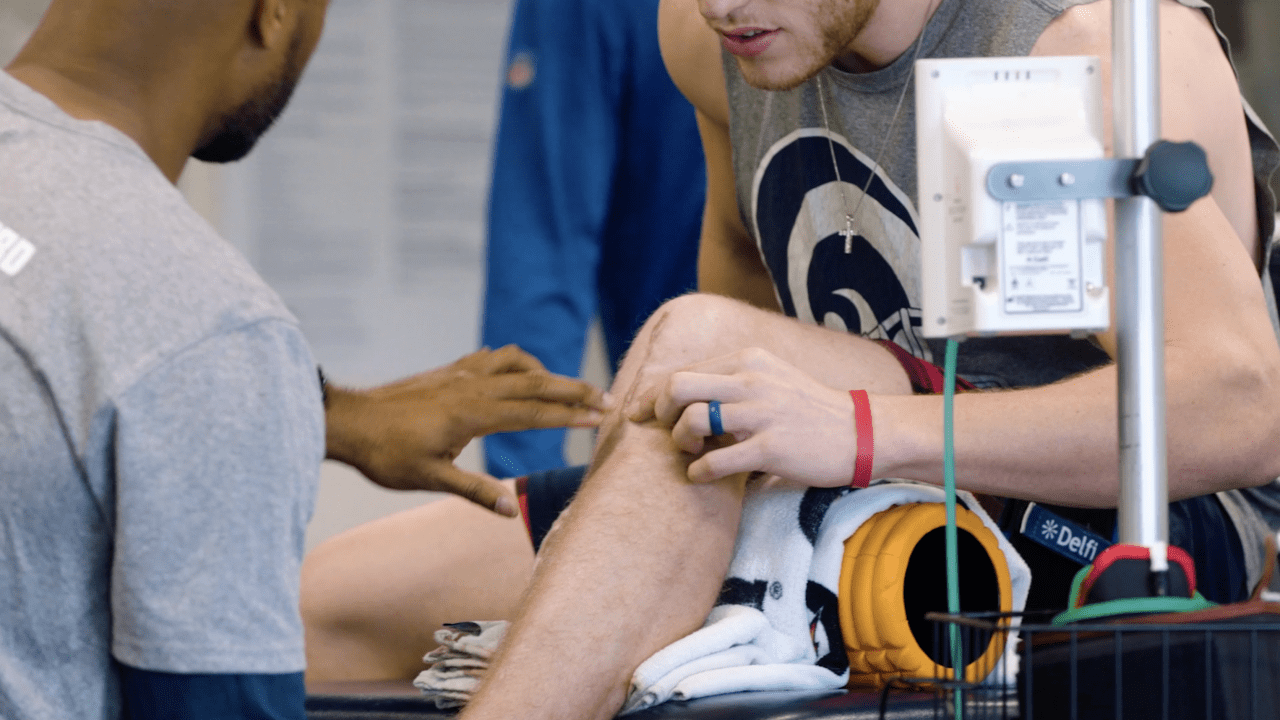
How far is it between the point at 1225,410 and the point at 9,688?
86 cm

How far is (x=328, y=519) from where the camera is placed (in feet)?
9.12

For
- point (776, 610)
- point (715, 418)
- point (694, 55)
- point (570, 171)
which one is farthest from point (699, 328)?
point (570, 171)

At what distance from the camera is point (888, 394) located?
3.71 feet

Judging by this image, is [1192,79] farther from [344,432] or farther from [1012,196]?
[344,432]

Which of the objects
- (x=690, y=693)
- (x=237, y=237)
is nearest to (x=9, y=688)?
(x=690, y=693)

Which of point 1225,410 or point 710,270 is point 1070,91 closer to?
point 1225,410

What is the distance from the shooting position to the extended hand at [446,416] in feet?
3.25

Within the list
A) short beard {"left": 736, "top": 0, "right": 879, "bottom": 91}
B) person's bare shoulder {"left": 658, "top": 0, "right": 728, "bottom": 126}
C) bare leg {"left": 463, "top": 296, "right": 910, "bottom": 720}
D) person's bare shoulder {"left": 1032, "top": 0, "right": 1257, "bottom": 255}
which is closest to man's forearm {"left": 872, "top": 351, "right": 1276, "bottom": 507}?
bare leg {"left": 463, "top": 296, "right": 910, "bottom": 720}

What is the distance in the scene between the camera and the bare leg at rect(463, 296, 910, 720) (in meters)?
0.96

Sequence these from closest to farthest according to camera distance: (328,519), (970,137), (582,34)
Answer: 1. (970,137)
2. (582,34)
3. (328,519)

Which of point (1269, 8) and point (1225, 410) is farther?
point (1269, 8)

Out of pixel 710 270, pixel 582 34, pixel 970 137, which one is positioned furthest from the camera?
pixel 582 34

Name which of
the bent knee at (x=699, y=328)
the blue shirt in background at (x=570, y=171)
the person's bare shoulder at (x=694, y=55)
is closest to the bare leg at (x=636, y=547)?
the bent knee at (x=699, y=328)

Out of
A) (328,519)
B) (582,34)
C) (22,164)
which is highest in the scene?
(582,34)
